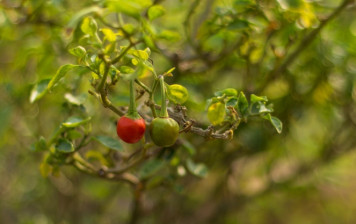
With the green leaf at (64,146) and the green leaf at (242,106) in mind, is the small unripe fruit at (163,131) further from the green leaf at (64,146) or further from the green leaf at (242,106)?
the green leaf at (64,146)

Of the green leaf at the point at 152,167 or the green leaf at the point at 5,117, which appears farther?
the green leaf at the point at 5,117

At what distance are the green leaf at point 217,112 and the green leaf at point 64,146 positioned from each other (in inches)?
16.3

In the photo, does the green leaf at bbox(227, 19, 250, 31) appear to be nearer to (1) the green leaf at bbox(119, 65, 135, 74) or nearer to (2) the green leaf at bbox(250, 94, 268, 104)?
(2) the green leaf at bbox(250, 94, 268, 104)

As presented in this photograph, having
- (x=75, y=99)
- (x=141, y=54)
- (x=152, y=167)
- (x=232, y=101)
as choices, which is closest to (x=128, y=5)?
(x=141, y=54)

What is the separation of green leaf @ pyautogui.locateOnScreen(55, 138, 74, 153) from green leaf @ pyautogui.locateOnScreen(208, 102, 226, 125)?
41 centimetres

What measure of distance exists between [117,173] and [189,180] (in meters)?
0.85

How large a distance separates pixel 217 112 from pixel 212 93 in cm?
81

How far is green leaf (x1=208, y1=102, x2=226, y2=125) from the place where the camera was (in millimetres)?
1104

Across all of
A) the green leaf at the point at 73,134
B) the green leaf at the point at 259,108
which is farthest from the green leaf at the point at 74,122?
the green leaf at the point at 259,108

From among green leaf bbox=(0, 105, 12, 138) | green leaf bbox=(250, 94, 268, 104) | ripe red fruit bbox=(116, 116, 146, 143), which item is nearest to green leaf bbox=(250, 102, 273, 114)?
green leaf bbox=(250, 94, 268, 104)

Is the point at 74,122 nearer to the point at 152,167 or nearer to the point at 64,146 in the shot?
the point at 64,146

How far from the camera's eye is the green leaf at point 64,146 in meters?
1.24

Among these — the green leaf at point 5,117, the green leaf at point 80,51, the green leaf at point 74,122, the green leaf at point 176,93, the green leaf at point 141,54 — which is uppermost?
the green leaf at point 141,54

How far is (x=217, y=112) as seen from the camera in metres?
1.11
